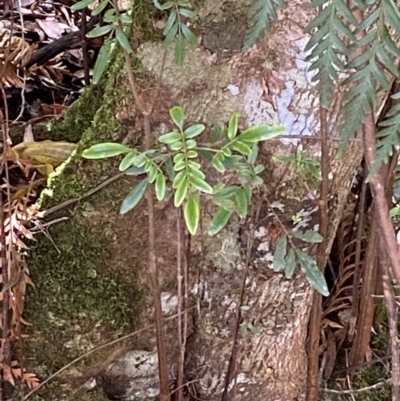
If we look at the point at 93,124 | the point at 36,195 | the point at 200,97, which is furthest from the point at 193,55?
the point at 36,195

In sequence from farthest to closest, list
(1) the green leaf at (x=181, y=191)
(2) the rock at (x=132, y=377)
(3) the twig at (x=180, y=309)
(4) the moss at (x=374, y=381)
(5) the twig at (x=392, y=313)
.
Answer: (4) the moss at (x=374, y=381), (2) the rock at (x=132, y=377), (3) the twig at (x=180, y=309), (5) the twig at (x=392, y=313), (1) the green leaf at (x=181, y=191)

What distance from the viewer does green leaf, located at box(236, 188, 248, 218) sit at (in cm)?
90

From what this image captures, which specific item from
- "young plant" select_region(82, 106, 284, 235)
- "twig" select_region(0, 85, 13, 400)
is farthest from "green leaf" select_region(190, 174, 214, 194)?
"twig" select_region(0, 85, 13, 400)

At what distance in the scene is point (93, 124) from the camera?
3.85ft

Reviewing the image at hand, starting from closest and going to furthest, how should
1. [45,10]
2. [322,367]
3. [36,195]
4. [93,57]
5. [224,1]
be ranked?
[224,1]
[36,195]
[322,367]
[93,57]
[45,10]

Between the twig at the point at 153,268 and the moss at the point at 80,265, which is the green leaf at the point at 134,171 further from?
the moss at the point at 80,265

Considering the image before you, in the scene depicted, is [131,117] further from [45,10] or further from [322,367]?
[45,10]

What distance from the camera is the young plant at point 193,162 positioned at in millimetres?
841

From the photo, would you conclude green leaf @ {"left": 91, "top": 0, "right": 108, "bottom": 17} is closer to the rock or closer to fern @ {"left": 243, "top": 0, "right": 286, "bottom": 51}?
fern @ {"left": 243, "top": 0, "right": 286, "bottom": 51}

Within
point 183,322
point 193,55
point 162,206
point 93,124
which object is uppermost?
point 193,55

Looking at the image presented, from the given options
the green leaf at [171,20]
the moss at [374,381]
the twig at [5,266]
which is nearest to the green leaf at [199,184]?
the green leaf at [171,20]

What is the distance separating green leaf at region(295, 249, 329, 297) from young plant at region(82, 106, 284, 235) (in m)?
0.13

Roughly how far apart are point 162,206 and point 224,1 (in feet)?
1.10

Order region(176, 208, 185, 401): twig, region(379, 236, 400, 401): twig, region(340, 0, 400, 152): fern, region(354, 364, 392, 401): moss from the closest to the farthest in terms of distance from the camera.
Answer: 1. region(340, 0, 400, 152): fern
2. region(379, 236, 400, 401): twig
3. region(176, 208, 185, 401): twig
4. region(354, 364, 392, 401): moss
